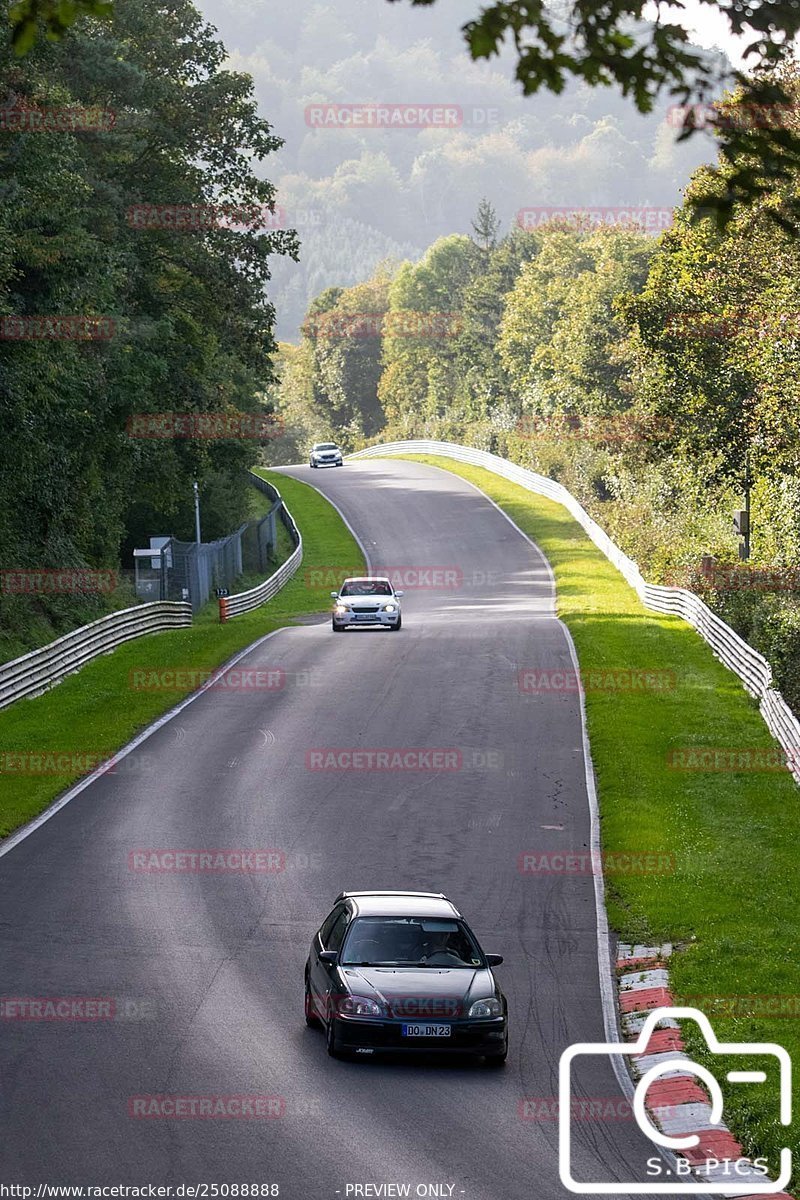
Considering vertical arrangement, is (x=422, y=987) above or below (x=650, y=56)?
below

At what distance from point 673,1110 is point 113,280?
31.8 m

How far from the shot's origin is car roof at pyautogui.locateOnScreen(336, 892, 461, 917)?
14273 millimetres

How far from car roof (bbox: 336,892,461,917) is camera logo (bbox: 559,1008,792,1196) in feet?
5.98

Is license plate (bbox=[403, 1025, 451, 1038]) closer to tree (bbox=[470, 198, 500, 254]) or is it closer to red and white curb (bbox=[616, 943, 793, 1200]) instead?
red and white curb (bbox=[616, 943, 793, 1200])

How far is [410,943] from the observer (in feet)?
45.8

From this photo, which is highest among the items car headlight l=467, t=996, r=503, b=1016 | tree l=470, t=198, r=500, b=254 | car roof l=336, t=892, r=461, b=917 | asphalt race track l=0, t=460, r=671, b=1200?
tree l=470, t=198, r=500, b=254

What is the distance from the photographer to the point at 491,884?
19.5 metres

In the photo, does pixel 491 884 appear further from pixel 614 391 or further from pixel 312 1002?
pixel 614 391

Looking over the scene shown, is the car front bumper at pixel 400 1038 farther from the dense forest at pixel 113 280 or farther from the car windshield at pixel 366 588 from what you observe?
the car windshield at pixel 366 588

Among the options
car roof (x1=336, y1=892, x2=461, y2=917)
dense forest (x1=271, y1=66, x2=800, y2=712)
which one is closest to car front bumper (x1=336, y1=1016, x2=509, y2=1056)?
car roof (x1=336, y1=892, x2=461, y2=917)

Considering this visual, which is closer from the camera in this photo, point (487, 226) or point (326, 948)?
point (326, 948)

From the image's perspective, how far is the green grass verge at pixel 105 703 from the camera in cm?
2520

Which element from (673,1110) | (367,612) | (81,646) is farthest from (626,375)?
(673,1110)

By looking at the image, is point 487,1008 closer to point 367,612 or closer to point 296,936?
point 296,936
